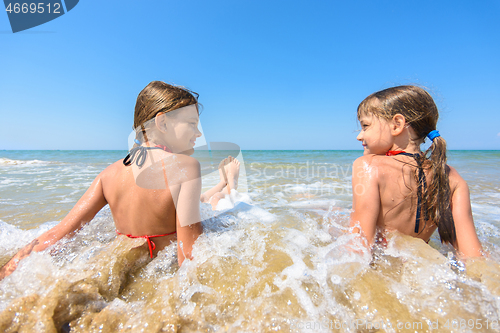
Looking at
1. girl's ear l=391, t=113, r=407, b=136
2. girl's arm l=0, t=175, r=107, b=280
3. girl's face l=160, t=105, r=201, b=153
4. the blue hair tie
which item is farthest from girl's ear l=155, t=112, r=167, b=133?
the blue hair tie

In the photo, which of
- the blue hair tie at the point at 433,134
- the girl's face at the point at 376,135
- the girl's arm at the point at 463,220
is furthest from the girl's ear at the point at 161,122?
the girl's arm at the point at 463,220

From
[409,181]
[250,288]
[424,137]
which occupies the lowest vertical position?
[250,288]

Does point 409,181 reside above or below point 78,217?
above

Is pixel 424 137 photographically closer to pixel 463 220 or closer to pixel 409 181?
pixel 409 181

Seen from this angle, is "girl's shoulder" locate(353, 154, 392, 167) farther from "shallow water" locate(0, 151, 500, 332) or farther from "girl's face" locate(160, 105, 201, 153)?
"girl's face" locate(160, 105, 201, 153)

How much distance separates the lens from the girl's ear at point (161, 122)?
63.3 inches

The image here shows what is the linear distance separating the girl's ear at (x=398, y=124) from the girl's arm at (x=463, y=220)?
1.50ft

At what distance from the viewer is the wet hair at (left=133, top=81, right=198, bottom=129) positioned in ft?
5.32

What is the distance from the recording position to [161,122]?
162 cm

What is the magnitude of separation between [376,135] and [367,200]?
0.52 meters

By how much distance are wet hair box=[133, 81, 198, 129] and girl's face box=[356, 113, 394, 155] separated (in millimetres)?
1352

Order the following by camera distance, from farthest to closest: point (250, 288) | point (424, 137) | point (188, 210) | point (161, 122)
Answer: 1. point (424, 137)
2. point (161, 122)
3. point (188, 210)
4. point (250, 288)

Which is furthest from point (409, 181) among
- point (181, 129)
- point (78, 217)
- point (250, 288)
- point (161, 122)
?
point (78, 217)

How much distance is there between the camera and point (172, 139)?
1674 millimetres
